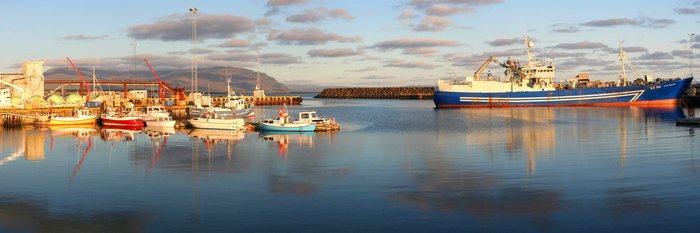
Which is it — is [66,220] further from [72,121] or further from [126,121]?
[72,121]

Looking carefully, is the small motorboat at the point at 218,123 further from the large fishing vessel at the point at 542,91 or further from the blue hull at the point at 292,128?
the large fishing vessel at the point at 542,91

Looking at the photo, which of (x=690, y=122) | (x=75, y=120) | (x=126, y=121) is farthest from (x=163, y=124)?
(x=690, y=122)

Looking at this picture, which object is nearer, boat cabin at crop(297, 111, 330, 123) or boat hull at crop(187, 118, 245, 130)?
boat cabin at crop(297, 111, 330, 123)

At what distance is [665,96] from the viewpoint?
357ft

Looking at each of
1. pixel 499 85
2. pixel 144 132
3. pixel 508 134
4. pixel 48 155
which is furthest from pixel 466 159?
pixel 499 85

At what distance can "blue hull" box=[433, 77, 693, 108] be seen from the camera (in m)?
109

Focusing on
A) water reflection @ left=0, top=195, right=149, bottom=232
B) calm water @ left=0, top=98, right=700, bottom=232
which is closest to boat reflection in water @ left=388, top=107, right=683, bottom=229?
calm water @ left=0, top=98, right=700, bottom=232

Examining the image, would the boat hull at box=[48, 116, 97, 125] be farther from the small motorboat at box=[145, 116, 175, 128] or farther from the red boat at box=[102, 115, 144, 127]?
the small motorboat at box=[145, 116, 175, 128]

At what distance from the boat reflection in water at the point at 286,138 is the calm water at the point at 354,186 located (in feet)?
1.54

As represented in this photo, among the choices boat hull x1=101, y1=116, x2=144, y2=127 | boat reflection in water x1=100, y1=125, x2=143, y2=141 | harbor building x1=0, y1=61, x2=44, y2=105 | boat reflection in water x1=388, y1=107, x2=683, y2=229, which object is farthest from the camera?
harbor building x1=0, y1=61, x2=44, y2=105

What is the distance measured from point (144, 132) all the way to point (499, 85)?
78428 mm

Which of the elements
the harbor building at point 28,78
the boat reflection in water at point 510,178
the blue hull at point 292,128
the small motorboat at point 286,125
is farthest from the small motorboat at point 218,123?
the harbor building at point 28,78

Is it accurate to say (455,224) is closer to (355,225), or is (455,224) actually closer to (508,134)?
(355,225)

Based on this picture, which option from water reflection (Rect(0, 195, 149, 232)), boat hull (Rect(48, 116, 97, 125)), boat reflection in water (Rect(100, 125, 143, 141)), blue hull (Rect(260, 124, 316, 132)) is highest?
boat hull (Rect(48, 116, 97, 125))
